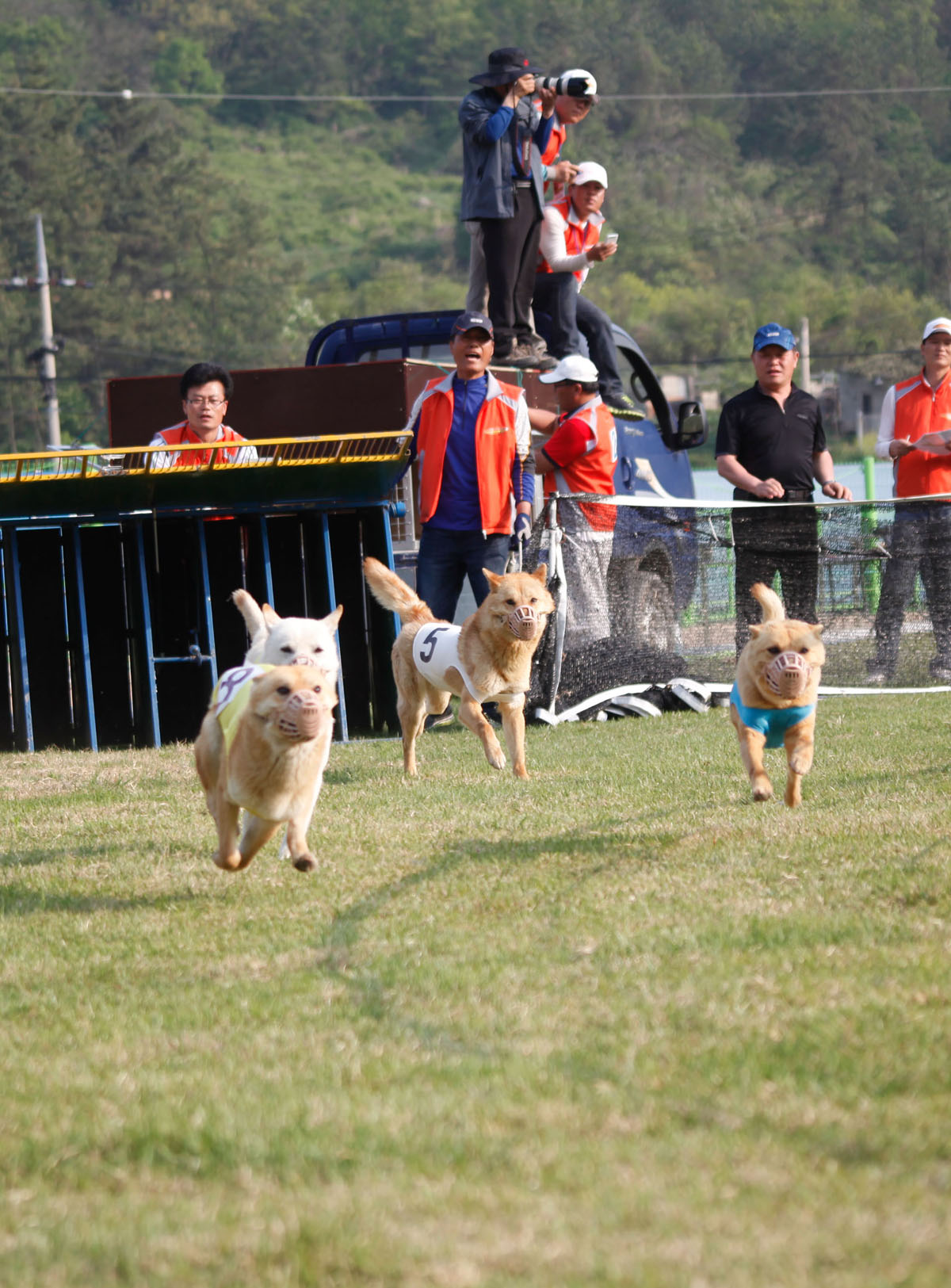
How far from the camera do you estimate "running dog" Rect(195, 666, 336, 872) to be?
4766 mm

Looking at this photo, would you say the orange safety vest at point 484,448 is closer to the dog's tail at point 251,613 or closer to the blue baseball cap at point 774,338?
the blue baseball cap at point 774,338

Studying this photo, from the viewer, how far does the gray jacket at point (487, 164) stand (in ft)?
37.3

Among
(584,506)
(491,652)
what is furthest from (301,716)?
(584,506)

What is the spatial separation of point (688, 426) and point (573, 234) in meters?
3.08

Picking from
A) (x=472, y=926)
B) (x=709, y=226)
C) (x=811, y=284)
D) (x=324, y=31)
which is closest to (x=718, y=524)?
(x=472, y=926)

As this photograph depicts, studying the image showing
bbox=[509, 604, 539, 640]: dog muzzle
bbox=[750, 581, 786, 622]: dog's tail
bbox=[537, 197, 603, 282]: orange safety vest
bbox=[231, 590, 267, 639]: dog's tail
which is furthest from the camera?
bbox=[537, 197, 603, 282]: orange safety vest

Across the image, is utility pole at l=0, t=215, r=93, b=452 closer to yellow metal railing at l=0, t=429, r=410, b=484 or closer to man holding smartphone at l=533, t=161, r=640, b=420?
man holding smartphone at l=533, t=161, r=640, b=420

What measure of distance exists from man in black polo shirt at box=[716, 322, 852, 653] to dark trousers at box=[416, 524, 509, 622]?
1805mm

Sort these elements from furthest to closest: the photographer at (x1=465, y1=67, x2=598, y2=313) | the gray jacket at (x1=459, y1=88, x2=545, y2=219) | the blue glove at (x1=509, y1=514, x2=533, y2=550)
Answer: the photographer at (x1=465, y1=67, x2=598, y2=313), the gray jacket at (x1=459, y1=88, x2=545, y2=219), the blue glove at (x1=509, y1=514, x2=533, y2=550)

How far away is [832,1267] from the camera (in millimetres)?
2510

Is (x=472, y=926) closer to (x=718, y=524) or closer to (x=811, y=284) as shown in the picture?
(x=718, y=524)

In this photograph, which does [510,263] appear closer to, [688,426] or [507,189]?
[507,189]

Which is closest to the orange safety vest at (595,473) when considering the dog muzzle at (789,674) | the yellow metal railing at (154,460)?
the yellow metal railing at (154,460)

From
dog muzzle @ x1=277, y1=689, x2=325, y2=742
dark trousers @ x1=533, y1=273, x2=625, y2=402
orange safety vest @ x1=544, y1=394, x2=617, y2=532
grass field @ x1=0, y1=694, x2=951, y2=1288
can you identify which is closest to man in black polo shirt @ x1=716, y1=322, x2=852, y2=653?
orange safety vest @ x1=544, y1=394, x2=617, y2=532
